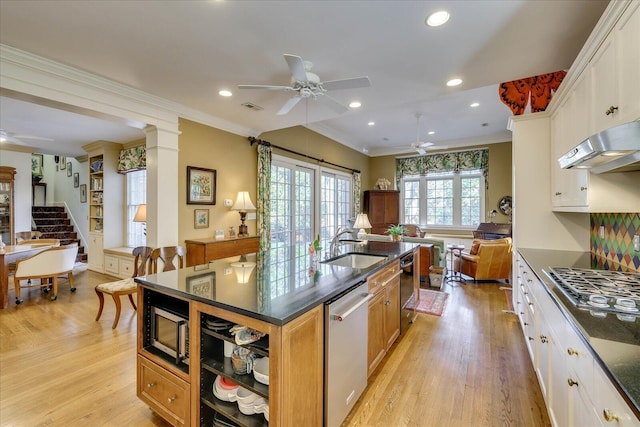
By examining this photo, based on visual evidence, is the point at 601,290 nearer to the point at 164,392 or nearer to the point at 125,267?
the point at 164,392

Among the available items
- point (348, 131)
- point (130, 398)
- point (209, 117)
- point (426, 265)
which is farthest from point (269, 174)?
point (130, 398)

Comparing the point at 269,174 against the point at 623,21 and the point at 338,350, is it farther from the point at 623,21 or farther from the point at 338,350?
the point at 623,21

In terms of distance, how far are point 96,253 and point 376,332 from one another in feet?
21.8

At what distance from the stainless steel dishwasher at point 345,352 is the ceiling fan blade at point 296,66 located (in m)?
1.73

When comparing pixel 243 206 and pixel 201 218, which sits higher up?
pixel 243 206

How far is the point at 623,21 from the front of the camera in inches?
57.8

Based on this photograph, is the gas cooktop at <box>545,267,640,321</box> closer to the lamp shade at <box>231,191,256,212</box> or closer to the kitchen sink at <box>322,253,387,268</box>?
the kitchen sink at <box>322,253,387,268</box>

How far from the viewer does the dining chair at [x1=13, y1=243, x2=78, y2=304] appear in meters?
3.96

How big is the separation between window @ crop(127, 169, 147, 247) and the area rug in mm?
5574

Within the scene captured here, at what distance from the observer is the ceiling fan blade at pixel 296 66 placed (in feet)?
6.77

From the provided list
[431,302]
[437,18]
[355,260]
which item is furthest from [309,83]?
[431,302]

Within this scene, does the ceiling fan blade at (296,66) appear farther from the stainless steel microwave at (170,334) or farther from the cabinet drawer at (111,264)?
the cabinet drawer at (111,264)

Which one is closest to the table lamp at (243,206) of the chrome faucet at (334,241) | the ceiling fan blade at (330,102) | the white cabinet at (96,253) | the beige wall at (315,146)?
the beige wall at (315,146)

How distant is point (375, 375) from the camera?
2322 millimetres
